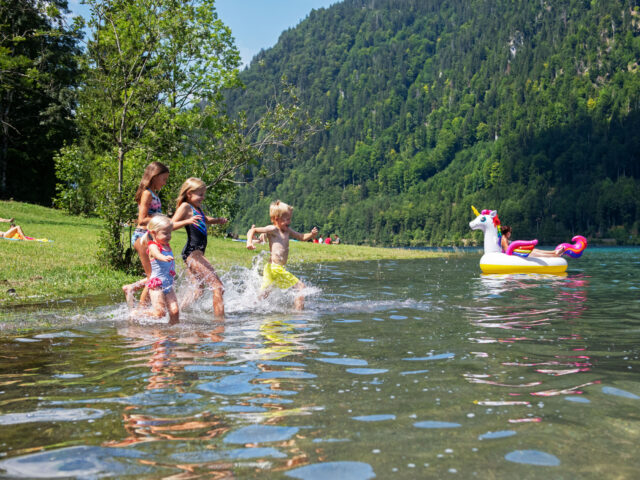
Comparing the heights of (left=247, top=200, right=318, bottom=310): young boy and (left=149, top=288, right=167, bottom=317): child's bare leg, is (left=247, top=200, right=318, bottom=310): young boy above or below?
above

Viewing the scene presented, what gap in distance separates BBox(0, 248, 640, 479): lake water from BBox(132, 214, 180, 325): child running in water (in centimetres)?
36

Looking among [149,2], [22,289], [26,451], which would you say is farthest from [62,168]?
[26,451]

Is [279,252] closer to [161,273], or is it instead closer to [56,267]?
[161,273]

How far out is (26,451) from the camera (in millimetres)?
3969

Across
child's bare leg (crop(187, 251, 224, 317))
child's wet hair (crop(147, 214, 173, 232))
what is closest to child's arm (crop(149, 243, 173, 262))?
child's wet hair (crop(147, 214, 173, 232))

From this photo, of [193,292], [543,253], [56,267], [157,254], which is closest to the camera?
[157,254]

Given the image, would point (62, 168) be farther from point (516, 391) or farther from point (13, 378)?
point (516, 391)

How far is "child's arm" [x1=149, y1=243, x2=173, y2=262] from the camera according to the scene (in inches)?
364

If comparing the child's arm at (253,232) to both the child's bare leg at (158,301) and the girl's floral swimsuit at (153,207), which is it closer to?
the girl's floral swimsuit at (153,207)

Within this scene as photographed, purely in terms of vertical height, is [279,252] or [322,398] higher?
[279,252]

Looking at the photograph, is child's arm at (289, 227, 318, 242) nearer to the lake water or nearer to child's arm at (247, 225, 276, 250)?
child's arm at (247, 225, 276, 250)

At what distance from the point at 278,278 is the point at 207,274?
68.4 inches

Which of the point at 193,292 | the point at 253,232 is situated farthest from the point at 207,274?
the point at 253,232

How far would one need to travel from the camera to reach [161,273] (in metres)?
9.58
